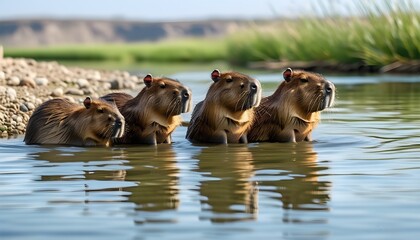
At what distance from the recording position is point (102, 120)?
371 inches

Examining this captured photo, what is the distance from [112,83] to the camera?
695 inches

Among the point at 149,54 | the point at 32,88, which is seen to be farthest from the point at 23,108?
the point at 149,54

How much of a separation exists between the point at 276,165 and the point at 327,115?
4.96 meters

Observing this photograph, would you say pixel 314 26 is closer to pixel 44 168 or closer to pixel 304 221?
pixel 44 168

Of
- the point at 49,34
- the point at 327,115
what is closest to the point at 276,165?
the point at 327,115

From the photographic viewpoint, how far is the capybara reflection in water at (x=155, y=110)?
9.53m

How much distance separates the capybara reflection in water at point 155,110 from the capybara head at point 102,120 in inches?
11.8

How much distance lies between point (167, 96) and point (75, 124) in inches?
33.4

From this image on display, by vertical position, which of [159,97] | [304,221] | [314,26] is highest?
[314,26]

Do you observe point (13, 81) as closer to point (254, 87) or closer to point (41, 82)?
point (41, 82)

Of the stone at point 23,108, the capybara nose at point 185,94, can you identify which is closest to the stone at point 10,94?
the stone at point 23,108

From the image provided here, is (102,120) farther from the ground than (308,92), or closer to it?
closer to it

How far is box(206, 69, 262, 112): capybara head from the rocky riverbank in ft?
8.24

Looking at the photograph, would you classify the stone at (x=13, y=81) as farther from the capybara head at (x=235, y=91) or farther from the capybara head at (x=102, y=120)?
the capybara head at (x=235, y=91)
